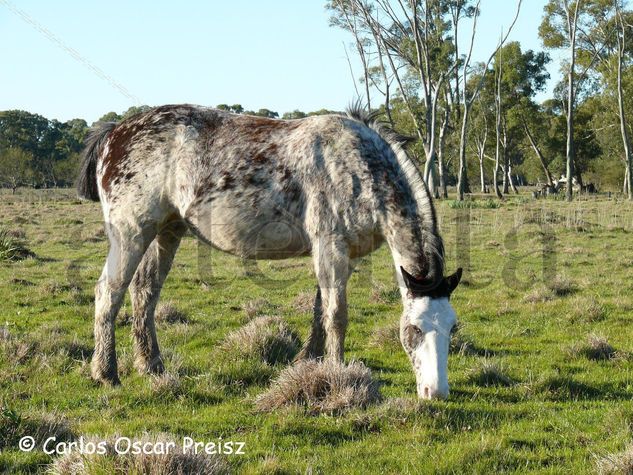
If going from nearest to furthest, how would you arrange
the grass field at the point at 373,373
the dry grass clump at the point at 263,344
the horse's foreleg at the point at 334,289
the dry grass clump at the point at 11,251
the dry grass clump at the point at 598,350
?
the grass field at the point at 373,373, the horse's foreleg at the point at 334,289, the dry grass clump at the point at 263,344, the dry grass clump at the point at 598,350, the dry grass clump at the point at 11,251

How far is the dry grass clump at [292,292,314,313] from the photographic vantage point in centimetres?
932

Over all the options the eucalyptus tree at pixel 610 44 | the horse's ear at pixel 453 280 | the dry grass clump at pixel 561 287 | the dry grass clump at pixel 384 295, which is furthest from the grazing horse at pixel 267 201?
the eucalyptus tree at pixel 610 44

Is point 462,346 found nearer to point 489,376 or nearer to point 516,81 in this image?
point 489,376

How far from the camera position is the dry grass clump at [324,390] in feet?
15.7

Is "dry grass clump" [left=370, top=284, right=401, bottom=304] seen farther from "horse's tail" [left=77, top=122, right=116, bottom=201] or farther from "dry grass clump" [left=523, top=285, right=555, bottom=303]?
"horse's tail" [left=77, top=122, right=116, bottom=201]

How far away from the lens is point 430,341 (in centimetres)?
484

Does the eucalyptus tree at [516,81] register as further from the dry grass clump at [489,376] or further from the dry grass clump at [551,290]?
the dry grass clump at [489,376]

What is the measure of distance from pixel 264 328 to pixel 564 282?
21.0ft

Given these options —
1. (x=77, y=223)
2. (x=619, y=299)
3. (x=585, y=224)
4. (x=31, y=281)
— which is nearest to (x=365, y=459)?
(x=619, y=299)

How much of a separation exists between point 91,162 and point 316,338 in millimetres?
3189

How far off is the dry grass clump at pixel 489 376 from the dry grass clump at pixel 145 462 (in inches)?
115

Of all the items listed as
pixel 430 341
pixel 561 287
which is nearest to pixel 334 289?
pixel 430 341

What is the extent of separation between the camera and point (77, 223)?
2328 centimetres

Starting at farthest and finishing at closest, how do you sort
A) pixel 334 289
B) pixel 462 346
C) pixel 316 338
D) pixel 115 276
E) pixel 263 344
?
pixel 462 346
pixel 263 344
pixel 316 338
pixel 115 276
pixel 334 289
